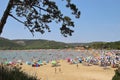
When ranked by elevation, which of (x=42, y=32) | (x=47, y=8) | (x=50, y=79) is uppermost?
(x=47, y=8)

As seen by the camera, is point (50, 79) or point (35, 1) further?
point (50, 79)

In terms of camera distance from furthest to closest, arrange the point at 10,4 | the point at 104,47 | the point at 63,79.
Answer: the point at 104,47 < the point at 63,79 < the point at 10,4

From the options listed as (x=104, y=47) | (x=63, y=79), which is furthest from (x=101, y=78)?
(x=104, y=47)

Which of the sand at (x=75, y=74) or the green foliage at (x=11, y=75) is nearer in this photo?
the green foliage at (x=11, y=75)

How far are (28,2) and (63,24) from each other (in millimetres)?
1528

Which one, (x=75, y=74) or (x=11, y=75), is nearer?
(x=11, y=75)

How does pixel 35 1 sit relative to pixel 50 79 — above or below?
above

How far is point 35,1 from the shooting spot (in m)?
12.0

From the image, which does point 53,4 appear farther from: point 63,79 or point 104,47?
point 104,47

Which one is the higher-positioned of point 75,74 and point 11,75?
point 11,75

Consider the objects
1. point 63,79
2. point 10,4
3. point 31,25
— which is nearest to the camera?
point 10,4

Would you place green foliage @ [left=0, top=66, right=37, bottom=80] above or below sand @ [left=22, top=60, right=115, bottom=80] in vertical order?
above

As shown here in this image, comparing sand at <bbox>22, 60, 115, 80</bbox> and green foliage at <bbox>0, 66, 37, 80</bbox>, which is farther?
sand at <bbox>22, 60, 115, 80</bbox>

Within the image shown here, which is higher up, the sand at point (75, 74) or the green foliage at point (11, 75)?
the green foliage at point (11, 75)
